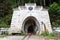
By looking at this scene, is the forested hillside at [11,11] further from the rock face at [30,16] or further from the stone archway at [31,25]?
the rock face at [30,16]

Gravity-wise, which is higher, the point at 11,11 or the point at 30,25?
the point at 11,11

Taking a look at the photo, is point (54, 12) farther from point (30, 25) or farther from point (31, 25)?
point (30, 25)

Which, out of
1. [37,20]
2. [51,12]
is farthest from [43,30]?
[51,12]

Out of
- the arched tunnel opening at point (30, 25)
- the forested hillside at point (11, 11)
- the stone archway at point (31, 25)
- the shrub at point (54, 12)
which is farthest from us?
the shrub at point (54, 12)

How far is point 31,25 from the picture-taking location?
27375mm

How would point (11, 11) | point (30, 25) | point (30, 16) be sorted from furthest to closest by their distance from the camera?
point (11, 11) → point (30, 25) → point (30, 16)

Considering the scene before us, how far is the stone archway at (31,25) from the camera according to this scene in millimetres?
25516

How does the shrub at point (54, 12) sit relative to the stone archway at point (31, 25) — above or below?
above

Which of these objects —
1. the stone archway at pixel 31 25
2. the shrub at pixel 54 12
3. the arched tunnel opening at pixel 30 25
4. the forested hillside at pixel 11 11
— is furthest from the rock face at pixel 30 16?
the shrub at pixel 54 12

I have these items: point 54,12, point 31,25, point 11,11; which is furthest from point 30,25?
point 11,11

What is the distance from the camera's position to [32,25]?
27203 mm

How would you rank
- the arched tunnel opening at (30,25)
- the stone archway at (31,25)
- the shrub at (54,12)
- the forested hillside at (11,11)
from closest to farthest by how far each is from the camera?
1. the stone archway at (31,25)
2. the arched tunnel opening at (30,25)
3. the forested hillside at (11,11)
4. the shrub at (54,12)

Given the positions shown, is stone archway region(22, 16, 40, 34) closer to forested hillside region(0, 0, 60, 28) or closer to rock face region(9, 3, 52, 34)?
rock face region(9, 3, 52, 34)

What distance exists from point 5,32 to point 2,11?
35.9 ft
